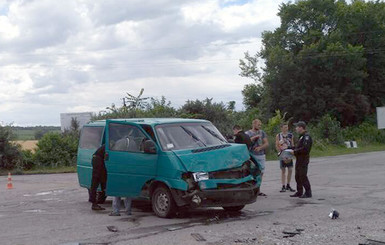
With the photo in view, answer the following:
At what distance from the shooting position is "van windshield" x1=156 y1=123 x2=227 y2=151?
420 inches

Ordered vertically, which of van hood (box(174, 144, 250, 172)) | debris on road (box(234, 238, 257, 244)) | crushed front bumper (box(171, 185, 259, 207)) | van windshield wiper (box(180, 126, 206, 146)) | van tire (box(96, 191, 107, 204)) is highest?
van windshield wiper (box(180, 126, 206, 146))

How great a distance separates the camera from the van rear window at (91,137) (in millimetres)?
12680

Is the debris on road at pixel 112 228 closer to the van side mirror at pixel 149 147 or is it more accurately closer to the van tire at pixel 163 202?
the van tire at pixel 163 202

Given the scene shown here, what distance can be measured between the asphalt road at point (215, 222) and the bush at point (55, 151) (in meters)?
16.0

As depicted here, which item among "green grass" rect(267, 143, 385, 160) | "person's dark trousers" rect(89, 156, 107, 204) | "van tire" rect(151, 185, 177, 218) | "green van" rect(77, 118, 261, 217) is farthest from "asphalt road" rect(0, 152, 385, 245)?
"green grass" rect(267, 143, 385, 160)

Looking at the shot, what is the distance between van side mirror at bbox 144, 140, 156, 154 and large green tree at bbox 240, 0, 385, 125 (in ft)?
151

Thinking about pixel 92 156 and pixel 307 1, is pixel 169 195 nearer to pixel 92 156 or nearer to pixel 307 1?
pixel 92 156

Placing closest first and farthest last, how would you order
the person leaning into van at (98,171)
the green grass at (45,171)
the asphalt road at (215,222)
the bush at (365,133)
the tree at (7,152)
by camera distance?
the asphalt road at (215,222) → the person leaning into van at (98,171) → the green grass at (45,171) → the tree at (7,152) → the bush at (365,133)

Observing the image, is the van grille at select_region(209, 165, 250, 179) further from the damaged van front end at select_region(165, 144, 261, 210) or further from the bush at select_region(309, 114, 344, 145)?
the bush at select_region(309, 114, 344, 145)

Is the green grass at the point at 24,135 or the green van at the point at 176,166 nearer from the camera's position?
the green van at the point at 176,166

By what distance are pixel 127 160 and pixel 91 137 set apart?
7.41 feet

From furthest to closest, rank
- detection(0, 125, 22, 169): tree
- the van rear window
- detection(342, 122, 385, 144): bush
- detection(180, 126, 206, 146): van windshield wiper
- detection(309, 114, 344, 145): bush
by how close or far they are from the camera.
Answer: detection(342, 122, 385, 144): bush, detection(309, 114, 344, 145): bush, detection(0, 125, 22, 169): tree, the van rear window, detection(180, 126, 206, 146): van windshield wiper

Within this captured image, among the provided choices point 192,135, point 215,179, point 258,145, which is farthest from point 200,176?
point 258,145

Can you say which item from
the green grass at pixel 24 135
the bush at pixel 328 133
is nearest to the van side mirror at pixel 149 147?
the green grass at pixel 24 135
